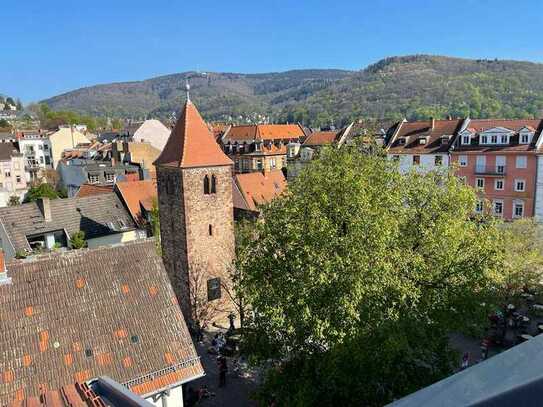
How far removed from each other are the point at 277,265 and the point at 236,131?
7016 centimetres

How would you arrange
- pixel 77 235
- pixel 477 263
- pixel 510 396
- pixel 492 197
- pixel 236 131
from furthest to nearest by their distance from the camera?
pixel 236 131 → pixel 492 197 → pixel 77 235 → pixel 477 263 → pixel 510 396

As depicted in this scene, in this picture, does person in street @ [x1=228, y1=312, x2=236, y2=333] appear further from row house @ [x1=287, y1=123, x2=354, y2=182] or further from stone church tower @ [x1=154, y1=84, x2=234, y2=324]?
row house @ [x1=287, y1=123, x2=354, y2=182]

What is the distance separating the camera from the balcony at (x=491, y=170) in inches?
1666

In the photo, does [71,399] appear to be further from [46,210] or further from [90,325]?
[46,210]

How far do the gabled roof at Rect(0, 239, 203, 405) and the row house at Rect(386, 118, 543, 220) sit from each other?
2845 centimetres

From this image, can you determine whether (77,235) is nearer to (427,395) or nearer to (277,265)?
(277,265)

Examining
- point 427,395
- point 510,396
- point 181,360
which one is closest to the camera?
point 510,396

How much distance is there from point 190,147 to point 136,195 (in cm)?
1536

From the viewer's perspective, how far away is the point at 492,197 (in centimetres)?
4325

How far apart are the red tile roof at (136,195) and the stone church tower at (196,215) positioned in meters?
11.2

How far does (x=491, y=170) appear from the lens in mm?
43000

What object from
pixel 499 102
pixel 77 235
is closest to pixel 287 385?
pixel 77 235

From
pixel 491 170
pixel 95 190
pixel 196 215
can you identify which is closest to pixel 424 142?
pixel 491 170

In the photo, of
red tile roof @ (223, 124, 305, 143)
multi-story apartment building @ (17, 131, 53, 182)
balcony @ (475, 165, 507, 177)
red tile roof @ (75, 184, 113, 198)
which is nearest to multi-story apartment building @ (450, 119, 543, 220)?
balcony @ (475, 165, 507, 177)
